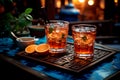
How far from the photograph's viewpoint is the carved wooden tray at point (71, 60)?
7.57 feet

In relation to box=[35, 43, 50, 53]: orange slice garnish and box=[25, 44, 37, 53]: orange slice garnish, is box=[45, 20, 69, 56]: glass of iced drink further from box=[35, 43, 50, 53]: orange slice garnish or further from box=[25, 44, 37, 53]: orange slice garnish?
box=[25, 44, 37, 53]: orange slice garnish

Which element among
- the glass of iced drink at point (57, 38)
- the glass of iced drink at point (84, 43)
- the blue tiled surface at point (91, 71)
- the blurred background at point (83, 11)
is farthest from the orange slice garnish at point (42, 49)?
the blurred background at point (83, 11)

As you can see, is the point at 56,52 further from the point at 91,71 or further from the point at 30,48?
the point at 91,71

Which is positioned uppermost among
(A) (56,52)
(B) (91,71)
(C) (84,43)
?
(C) (84,43)

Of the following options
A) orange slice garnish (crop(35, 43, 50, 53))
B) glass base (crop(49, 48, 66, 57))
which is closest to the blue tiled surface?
orange slice garnish (crop(35, 43, 50, 53))

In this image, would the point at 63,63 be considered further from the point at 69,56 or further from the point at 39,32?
the point at 39,32

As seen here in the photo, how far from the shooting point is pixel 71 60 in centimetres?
251

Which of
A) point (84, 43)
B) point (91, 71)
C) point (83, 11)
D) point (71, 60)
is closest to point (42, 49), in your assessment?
point (71, 60)

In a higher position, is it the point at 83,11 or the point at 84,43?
the point at 84,43

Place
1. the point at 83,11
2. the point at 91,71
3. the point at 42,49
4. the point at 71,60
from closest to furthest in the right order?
the point at 91,71, the point at 71,60, the point at 42,49, the point at 83,11

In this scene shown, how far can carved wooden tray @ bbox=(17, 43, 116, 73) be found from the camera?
7.57ft

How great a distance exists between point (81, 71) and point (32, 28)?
1.68m

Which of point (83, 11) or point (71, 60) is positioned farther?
point (83, 11)

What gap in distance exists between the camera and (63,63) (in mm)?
2430
